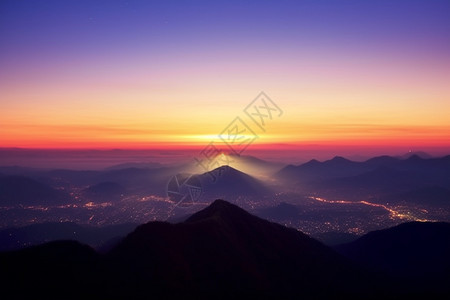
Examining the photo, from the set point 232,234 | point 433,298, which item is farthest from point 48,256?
point 433,298

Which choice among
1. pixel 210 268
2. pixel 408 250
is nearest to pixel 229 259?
pixel 210 268

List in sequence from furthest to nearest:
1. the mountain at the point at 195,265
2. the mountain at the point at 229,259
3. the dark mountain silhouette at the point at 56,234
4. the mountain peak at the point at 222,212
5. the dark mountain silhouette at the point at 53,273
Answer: the dark mountain silhouette at the point at 56,234, the mountain peak at the point at 222,212, the mountain at the point at 229,259, the mountain at the point at 195,265, the dark mountain silhouette at the point at 53,273

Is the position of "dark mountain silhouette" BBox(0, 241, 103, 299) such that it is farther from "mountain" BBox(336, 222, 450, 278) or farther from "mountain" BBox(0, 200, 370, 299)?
"mountain" BBox(336, 222, 450, 278)

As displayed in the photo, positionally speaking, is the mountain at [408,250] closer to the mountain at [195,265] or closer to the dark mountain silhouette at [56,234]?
the mountain at [195,265]

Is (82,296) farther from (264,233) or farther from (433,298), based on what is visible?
(433,298)

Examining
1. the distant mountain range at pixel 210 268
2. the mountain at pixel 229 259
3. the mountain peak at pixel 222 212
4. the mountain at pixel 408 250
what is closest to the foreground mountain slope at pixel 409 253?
the mountain at pixel 408 250
